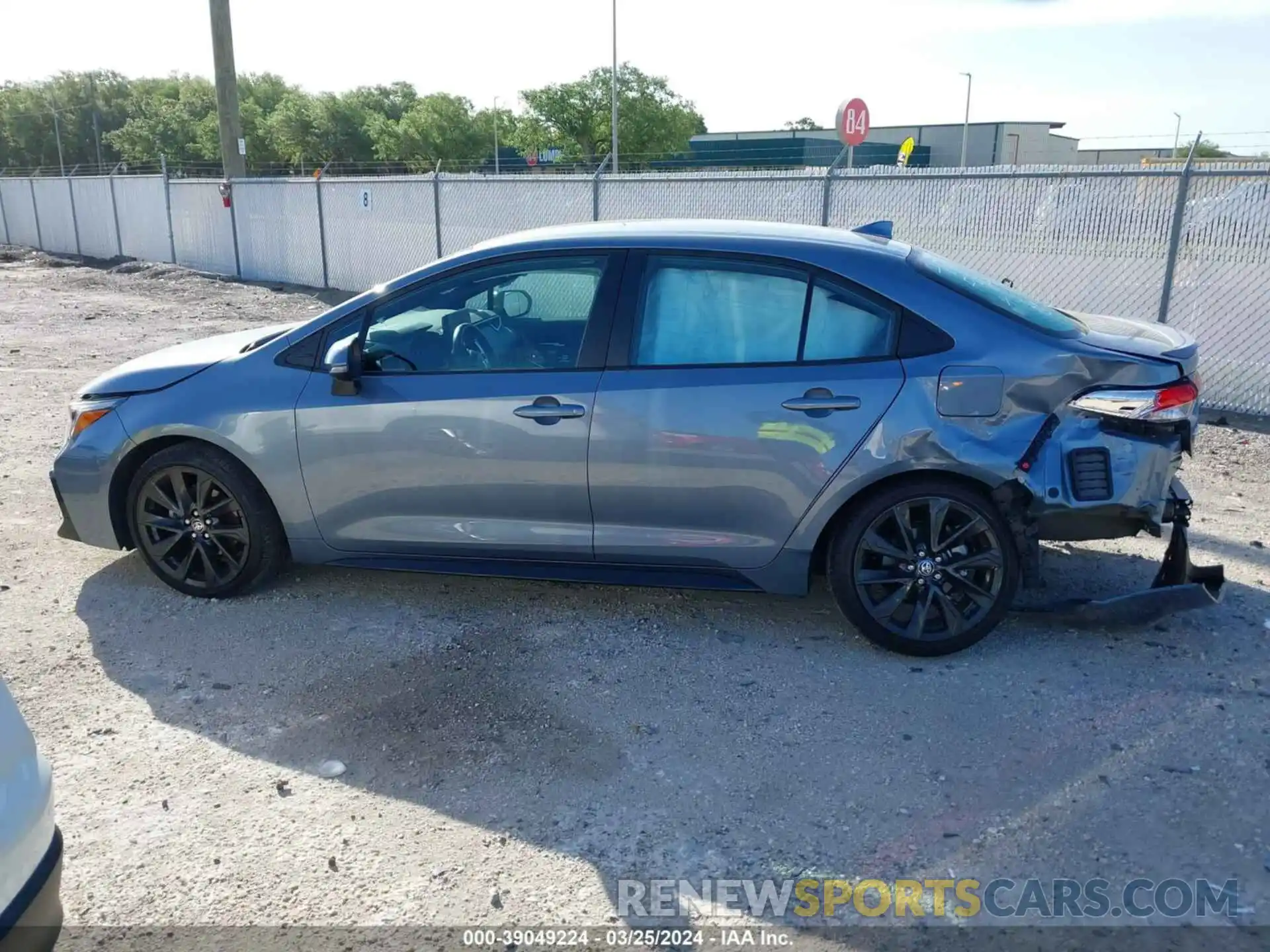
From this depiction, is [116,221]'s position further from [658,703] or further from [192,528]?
[658,703]

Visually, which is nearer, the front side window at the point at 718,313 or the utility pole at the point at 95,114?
the front side window at the point at 718,313

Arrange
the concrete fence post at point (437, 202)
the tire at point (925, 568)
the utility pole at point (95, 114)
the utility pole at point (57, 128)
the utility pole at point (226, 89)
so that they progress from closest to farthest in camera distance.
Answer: the tire at point (925, 568) → the concrete fence post at point (437, 202) → the utility pole at point (226, 89) → the utility pole at point (57, 128) → the utility pole at point (95, 114)

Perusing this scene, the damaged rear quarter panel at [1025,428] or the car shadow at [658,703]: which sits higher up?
the damaged rear quarter panel at [1025,428]

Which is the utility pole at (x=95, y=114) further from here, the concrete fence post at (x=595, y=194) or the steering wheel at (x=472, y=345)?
the steering wheel at (x=472, y=345)

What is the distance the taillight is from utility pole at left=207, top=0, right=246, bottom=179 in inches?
763

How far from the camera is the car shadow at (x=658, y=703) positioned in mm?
3197

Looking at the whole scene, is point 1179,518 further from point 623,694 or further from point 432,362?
point 432,362

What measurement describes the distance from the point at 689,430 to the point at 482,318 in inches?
43.1

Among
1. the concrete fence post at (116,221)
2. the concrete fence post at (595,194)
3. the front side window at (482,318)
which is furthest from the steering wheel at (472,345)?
the concrete fence post at (116,221)

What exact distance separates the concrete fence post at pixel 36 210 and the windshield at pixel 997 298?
30799 millimetres

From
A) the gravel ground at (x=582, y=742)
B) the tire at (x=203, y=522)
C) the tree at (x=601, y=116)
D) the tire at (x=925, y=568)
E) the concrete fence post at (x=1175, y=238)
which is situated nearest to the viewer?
the gravel ground at (x=582, y=742)

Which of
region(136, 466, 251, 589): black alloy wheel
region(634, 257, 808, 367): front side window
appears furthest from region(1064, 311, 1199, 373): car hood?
region(136, 466, 251, 589): black alloy wheel

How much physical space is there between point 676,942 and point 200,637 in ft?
8.95

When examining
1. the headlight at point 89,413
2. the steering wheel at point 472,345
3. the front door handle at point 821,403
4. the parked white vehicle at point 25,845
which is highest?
the steering wheel at point 472,345
